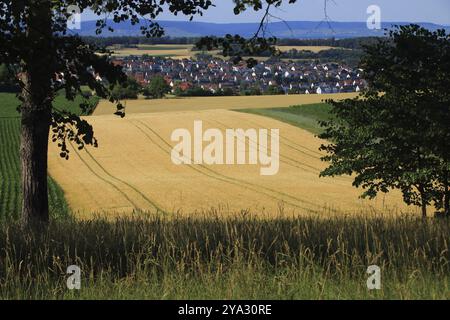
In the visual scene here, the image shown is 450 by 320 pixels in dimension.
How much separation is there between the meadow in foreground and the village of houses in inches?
4621

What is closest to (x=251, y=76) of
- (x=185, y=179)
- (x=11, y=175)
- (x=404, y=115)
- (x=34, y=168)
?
(x=11, y=175)

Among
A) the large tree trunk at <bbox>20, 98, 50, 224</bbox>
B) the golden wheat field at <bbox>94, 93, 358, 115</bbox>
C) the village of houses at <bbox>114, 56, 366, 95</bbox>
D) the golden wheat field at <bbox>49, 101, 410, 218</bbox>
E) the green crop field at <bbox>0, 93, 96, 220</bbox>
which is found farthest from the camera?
the village of houses at <bbox>114, 56, 366, 95</bbox>

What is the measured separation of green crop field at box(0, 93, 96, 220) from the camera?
33406 millimetres

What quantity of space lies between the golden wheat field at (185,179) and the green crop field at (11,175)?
104 cm

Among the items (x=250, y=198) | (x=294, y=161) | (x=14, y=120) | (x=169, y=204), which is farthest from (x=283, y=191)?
(x=14, y=120)

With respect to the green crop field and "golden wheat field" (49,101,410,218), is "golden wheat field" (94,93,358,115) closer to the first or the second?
the green crop field

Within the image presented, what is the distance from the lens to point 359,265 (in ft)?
21.9

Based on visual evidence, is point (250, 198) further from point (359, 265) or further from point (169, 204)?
point (359, 265)

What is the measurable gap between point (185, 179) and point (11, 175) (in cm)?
1294

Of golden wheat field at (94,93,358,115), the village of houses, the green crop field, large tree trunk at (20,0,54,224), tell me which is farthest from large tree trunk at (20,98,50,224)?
the village of houses

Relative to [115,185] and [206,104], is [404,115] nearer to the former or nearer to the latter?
[115,185]

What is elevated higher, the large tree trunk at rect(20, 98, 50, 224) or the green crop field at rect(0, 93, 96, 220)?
the large tree trunk at rect(20, 98, 50, 224)

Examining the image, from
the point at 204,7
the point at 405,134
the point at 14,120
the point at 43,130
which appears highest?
the point at 204,7
